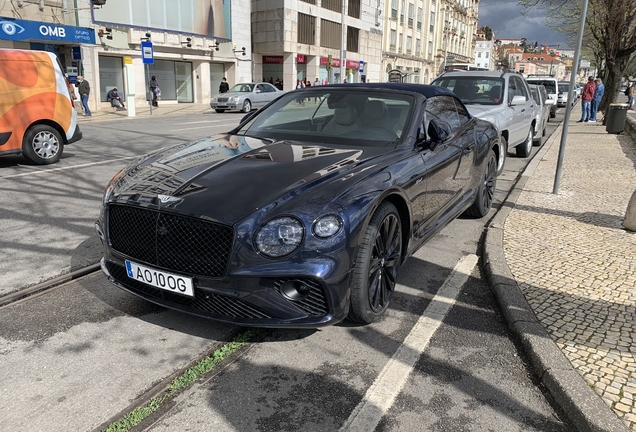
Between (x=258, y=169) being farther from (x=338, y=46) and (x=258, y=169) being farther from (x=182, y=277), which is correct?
(x=338, y=46)

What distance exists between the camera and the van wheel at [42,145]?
9156mm

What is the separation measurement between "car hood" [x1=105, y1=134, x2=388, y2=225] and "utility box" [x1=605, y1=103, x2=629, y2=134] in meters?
16.2

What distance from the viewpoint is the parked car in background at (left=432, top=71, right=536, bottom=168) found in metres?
8.91

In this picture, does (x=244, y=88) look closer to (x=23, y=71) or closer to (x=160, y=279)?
(x=23, y=71)

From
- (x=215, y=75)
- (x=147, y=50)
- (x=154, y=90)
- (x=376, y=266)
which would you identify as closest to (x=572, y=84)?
(x=376, y=266)

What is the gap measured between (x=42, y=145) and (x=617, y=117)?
55.9 ft

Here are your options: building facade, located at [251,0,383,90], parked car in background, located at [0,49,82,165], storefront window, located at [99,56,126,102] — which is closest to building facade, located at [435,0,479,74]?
building facade, located at [251,0,383,90]

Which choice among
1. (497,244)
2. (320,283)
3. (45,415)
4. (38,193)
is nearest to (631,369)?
(320,283)

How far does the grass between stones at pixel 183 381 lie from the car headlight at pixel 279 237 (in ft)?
2.54

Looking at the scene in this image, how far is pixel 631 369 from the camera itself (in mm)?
2975

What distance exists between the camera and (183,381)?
283 cm

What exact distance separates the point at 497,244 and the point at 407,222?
1.89m

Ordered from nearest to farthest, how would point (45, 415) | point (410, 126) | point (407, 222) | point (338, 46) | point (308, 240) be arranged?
point (45, 415) < point (308, 240) < point (407, 222) < point (410, 126) < point (338, 46)

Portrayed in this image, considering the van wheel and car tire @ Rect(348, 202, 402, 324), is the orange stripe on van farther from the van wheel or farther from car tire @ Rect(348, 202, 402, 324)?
car tire @ Rect(348, 202, 402, 324)
